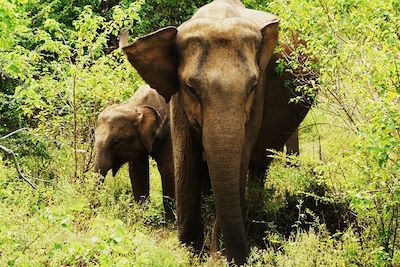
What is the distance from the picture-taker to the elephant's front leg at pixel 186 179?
6582 millimetres

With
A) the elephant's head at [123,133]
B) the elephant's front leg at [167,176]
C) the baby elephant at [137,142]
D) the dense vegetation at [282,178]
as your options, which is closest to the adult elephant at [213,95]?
the dense vegetation at [282,178]

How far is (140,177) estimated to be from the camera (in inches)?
366

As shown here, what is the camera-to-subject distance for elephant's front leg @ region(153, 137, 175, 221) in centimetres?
866

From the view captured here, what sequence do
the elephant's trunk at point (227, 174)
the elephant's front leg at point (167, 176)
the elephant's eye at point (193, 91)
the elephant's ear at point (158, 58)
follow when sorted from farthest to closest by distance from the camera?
the elephant's front leg at point (167, 176)
the elephant's ear at point (158, 58)
the elephant's eye at point (193, 91)
the elephant's trunk at point (227, 174)

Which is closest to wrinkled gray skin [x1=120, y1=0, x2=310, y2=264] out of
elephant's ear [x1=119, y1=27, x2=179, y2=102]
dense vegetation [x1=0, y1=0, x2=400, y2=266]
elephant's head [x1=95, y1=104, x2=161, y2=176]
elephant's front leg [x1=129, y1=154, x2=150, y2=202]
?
elephant's ear [x1=119, y1=27, x2=179, y2=102]

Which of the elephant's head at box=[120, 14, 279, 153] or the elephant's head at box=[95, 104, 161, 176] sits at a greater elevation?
the elephant's head at box=[120, 14, 279, 153]

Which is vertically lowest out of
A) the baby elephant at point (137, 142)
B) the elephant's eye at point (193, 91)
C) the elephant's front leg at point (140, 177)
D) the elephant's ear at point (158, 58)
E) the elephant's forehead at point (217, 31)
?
the elephant's front leg at point (140, 177)

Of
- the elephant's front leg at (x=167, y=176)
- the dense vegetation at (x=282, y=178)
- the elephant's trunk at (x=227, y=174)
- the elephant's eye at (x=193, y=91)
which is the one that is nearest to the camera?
the dense vegetation at (x=282, y=178)

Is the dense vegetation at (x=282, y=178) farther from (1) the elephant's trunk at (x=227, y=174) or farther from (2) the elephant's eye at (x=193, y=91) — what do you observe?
(2) the elephant's eye at (x=193, y=91)

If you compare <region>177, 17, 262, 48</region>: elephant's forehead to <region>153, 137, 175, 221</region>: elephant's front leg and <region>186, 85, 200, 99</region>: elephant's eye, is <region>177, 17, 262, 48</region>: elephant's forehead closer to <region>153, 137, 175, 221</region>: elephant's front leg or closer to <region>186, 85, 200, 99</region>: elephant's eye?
<region>186, 85, 200, 99</region>: elephant's eye

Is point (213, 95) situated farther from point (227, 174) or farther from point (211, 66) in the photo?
point (227, 174)

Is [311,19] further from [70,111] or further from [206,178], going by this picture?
[70,111]

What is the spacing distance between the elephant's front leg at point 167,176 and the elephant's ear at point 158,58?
2457 millimetres

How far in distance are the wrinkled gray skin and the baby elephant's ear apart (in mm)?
2202
